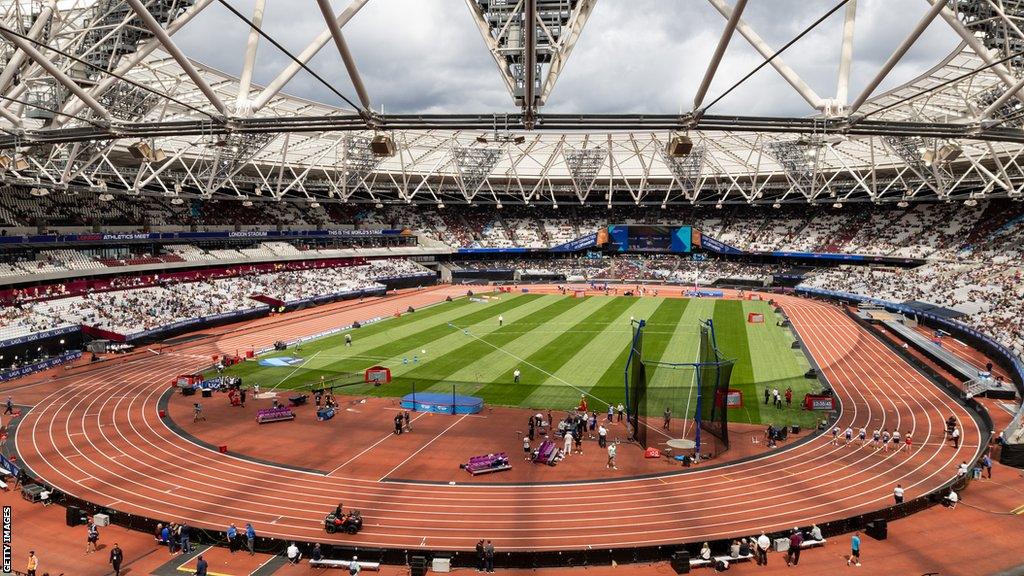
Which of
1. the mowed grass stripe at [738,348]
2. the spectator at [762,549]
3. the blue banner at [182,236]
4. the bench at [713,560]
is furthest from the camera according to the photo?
the blue banner at [182,236]

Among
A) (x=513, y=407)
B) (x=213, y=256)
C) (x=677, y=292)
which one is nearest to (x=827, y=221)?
(x=677, y=292)

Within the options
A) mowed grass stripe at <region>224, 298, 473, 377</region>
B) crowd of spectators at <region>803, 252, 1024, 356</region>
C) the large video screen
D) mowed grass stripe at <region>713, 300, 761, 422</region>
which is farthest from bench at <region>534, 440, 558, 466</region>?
the large video screen

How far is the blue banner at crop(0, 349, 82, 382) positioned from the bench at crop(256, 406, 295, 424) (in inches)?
762

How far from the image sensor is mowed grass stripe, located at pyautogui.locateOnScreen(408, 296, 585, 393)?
3212 centimetres

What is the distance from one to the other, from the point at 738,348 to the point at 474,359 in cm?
1734

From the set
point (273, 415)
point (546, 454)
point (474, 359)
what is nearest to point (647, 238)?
point (474, 359)

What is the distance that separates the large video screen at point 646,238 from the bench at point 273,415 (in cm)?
7370

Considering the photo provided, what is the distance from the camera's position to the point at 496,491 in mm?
20141

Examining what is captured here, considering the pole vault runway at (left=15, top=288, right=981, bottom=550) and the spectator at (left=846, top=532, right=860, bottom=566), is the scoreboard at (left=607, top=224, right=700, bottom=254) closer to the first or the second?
the pole vault runway at (left=15, top=288, right=981, bottom=550)

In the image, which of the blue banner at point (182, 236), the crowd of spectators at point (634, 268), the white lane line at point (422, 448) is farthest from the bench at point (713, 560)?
the crowd of spectators at point (634, 268)

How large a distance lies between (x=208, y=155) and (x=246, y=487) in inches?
1668

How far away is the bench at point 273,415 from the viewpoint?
2717cm

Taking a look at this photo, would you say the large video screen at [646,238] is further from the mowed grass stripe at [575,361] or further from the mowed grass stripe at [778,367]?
the mowed grass stripe at [778,367]

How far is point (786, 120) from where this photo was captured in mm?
14609
